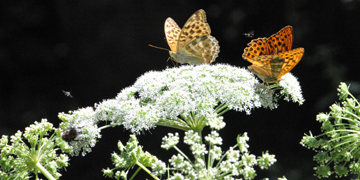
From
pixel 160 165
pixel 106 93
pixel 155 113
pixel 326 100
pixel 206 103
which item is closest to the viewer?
pixel 160 165

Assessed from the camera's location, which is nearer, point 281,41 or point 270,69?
point 270,69

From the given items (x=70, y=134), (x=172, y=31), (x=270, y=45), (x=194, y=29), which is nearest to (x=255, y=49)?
(x=270, y=45)

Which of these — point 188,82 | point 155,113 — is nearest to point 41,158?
point 155,113

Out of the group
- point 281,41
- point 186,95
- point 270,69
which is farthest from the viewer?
point 281,41

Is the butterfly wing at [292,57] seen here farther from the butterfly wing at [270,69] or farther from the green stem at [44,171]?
the green stem at [44,171]

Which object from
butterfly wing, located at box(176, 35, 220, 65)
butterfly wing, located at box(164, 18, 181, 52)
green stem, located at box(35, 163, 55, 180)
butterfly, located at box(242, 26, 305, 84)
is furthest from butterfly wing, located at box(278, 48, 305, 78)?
green stem, located at box(35, 163, 55, 180)

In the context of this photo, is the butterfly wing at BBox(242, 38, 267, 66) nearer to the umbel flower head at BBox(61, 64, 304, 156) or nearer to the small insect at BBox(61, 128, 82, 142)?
the umbel flower head at BBox(61, 64, 304, 156)

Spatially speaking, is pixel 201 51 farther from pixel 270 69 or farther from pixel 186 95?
pixel 186 95

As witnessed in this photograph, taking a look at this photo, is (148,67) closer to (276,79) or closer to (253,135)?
(253,135)
